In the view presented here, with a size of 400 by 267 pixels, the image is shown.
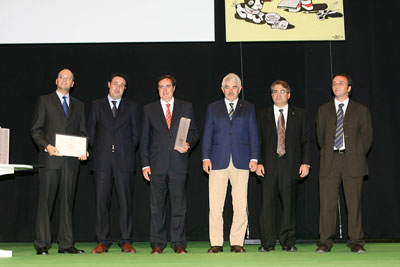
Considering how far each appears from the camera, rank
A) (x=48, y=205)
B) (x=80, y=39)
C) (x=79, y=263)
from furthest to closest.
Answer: (x=80, y=39) < (x=48, y=205) < (x=79, y=263)

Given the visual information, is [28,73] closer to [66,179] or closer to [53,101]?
[53,101]

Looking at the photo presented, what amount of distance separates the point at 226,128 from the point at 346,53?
231cm

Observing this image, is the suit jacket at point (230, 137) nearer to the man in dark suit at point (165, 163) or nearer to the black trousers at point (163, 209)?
the man in dark suit at point (165, 163)

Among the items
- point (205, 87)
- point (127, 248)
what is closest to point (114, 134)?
point (127, 248)

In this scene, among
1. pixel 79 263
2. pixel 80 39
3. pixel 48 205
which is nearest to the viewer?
pixel 79 263

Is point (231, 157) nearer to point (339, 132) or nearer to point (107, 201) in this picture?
point (339, 132)

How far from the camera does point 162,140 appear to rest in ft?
15.3

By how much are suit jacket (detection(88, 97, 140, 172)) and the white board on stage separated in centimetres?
128

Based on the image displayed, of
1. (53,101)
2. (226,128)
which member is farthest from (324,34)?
(53,101)

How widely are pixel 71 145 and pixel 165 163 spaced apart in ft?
2.90

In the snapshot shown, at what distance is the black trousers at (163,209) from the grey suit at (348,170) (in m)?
1.32

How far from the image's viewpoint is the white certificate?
4508 mm

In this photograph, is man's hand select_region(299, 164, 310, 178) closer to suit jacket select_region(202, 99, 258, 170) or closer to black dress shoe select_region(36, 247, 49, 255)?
suit jacket select_region(202, 99, 258, 170)

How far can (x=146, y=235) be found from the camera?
5.88 m
